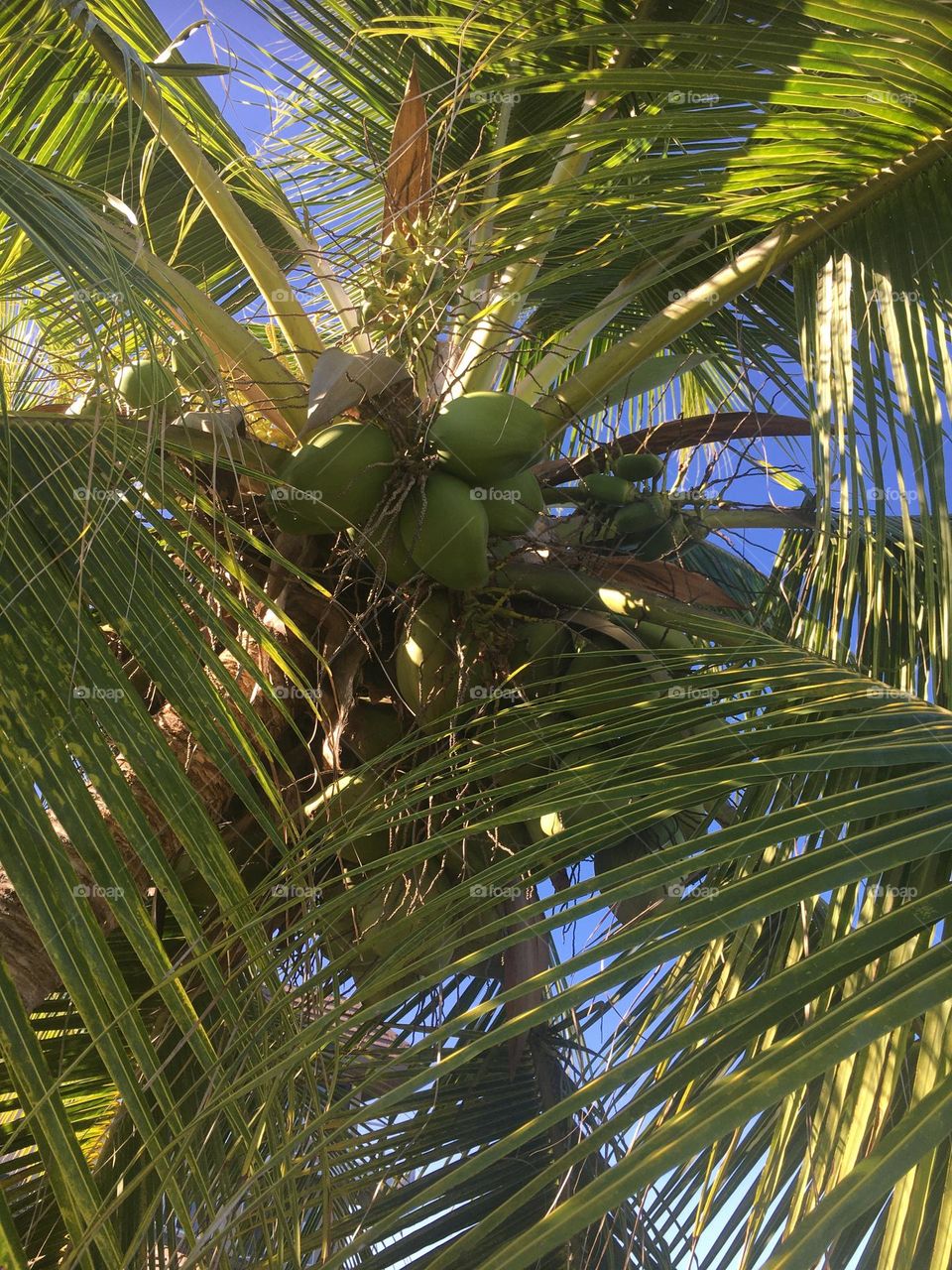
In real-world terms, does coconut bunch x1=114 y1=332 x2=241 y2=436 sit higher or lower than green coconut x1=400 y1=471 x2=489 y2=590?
higher

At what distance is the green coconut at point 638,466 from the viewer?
1.75 meters

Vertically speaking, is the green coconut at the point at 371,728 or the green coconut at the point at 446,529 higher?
the green coconut at the point at 446,529

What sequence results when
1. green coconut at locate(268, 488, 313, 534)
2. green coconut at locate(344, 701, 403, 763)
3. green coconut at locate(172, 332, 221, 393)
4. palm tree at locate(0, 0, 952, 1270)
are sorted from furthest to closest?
green coconut at locate(344, 701, 403, 763), green coconut at locate(268, 488, 313, 534), green coconut at locate(172, 332, 221, 393), palm tree at locate(0, 0, 952, 1270)

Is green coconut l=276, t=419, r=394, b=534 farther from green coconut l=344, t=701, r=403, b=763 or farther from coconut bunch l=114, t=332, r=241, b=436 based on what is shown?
green coconut l=344, t=701, r=403, b=763

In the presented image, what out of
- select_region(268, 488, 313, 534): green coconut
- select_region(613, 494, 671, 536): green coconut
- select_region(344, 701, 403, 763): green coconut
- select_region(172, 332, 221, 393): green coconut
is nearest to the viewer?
select_region(172, 332, 221, 393): green coconut

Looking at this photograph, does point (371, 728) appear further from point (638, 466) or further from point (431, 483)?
point (638, 466)

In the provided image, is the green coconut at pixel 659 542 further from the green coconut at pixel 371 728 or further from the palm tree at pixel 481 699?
the green coconut at pixel 371 728

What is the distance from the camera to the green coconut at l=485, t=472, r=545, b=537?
4.75ft

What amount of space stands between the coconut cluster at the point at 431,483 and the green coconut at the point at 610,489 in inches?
11.9

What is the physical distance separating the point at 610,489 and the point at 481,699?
0.51 m

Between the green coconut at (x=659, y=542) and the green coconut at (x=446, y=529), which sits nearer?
the green coconut at (x=446, y=529)

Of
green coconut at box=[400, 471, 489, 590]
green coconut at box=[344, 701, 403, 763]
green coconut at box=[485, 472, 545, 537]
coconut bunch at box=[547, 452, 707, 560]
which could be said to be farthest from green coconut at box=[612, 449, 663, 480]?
green coconut at box=[344, 701, 403, 763]

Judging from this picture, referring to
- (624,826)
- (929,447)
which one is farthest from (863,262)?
(624,826)

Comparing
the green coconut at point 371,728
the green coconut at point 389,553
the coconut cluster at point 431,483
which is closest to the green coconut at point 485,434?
the coconut cluster at point 431,483
